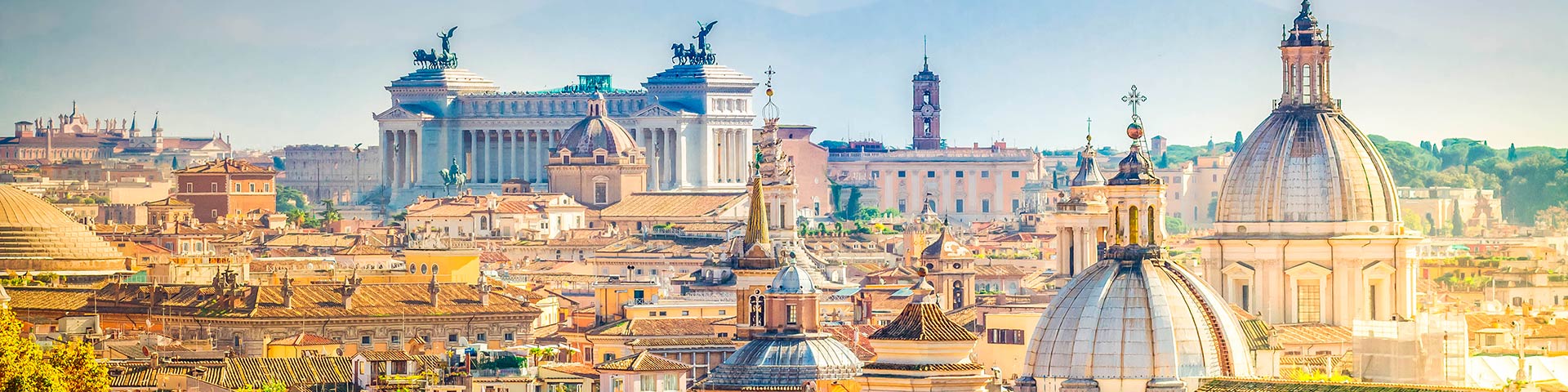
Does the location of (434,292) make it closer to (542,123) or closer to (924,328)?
(924,328)

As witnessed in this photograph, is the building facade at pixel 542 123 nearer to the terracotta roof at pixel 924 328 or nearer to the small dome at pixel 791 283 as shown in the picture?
the small dome at pixel 791 283

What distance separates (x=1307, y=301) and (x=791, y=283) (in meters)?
12.2

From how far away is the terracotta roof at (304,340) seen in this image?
3258 inches

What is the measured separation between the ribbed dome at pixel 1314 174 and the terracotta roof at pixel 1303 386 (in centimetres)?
2560

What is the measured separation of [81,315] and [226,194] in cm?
8490

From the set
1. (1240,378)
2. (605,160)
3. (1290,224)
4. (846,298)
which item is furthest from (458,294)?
(605,160)

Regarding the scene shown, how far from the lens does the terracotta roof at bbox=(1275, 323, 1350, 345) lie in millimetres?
68750

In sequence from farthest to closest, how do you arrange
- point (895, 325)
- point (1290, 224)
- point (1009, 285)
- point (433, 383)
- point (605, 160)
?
point (605, 160)
point (1009, 285)
point (1290, 224)
point (433, 383)
point (895, 325)

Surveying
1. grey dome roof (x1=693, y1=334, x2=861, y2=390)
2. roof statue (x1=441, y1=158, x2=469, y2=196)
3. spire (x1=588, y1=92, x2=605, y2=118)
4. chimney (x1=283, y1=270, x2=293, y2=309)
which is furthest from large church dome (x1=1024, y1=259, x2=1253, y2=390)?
roof statue (x1=441, y1=158, x2=469, y2=196)

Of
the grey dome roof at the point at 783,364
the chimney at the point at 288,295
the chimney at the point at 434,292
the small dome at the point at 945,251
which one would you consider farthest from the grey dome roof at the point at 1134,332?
the small dome at the point at 945,251

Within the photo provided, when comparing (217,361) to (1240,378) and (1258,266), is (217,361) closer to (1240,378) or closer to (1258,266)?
(1258,266)

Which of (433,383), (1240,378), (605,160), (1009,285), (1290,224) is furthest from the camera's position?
(605,160)

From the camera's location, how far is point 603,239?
435 ft

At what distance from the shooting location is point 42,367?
177 feet
